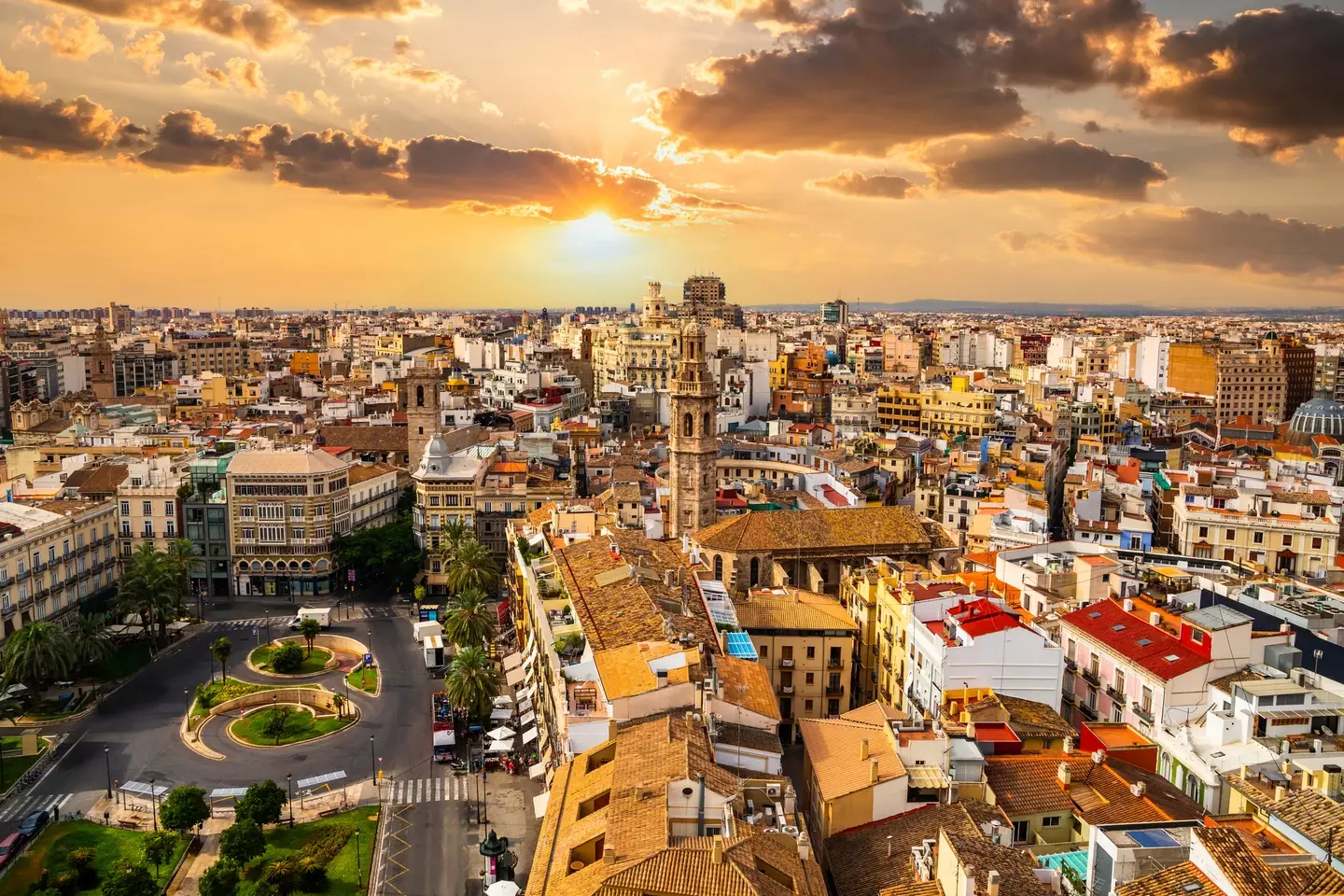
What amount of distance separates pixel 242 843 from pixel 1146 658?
33477 millimetres

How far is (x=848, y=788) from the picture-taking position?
104 feet

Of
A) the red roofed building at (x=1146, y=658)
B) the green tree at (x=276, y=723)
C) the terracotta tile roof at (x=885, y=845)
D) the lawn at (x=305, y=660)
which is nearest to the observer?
the terracotta tile roof at (x=885, y=845)

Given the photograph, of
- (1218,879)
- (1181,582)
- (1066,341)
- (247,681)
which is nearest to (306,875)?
(247,681)

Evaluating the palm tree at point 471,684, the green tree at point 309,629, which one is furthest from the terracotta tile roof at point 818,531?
the green tree at point 309,629

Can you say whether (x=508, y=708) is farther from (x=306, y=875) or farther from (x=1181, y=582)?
(x=1181, y=582)

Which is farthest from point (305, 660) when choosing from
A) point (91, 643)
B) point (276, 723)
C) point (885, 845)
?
point (885, 845)

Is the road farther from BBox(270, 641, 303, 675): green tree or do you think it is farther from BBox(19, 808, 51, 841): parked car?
BBox(270, 641, 303, 675): green tree

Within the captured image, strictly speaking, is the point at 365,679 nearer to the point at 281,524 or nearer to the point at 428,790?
the point at 428,790

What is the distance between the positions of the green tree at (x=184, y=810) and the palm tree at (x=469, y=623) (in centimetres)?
1696

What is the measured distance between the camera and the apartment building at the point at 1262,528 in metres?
60.7

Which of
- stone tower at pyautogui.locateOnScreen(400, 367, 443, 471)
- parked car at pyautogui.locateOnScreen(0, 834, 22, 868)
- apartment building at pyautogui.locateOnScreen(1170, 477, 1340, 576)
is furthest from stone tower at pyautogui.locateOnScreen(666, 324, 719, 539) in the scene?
parked car at pyautogui.locateOnScreen(0, 834, 22, 868)

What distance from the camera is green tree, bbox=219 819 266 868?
35.9m

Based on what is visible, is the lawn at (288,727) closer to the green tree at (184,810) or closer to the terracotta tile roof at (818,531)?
the green tree at (184,810)

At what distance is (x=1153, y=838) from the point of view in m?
25.6
